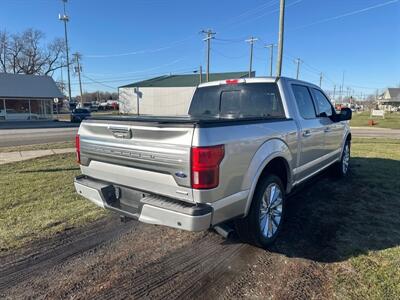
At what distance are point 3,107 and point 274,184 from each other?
39.1m

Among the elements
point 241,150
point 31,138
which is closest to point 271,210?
point 241,150

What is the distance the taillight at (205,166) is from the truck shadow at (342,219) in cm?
155

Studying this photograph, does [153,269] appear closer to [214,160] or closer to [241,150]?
[214,160]

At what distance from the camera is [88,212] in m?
4.73

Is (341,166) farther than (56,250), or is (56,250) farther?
(341,166)

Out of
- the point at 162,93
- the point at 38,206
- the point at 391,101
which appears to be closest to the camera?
the point at 38,206

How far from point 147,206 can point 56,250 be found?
4.96 ft

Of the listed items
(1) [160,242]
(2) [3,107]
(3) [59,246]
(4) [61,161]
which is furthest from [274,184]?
(2) [3,107]

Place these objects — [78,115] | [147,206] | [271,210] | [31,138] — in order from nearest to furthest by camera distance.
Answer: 1. [147,206]
2. [271,210]
3. [31,138]
4. [78,115]

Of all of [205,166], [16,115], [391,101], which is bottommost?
[16,115]

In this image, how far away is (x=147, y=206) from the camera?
294 centimetres

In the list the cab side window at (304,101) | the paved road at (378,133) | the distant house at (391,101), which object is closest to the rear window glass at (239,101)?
the cab side window at (304,101)

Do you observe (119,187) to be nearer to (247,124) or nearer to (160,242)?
(160,242)

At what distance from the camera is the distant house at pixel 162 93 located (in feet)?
155
